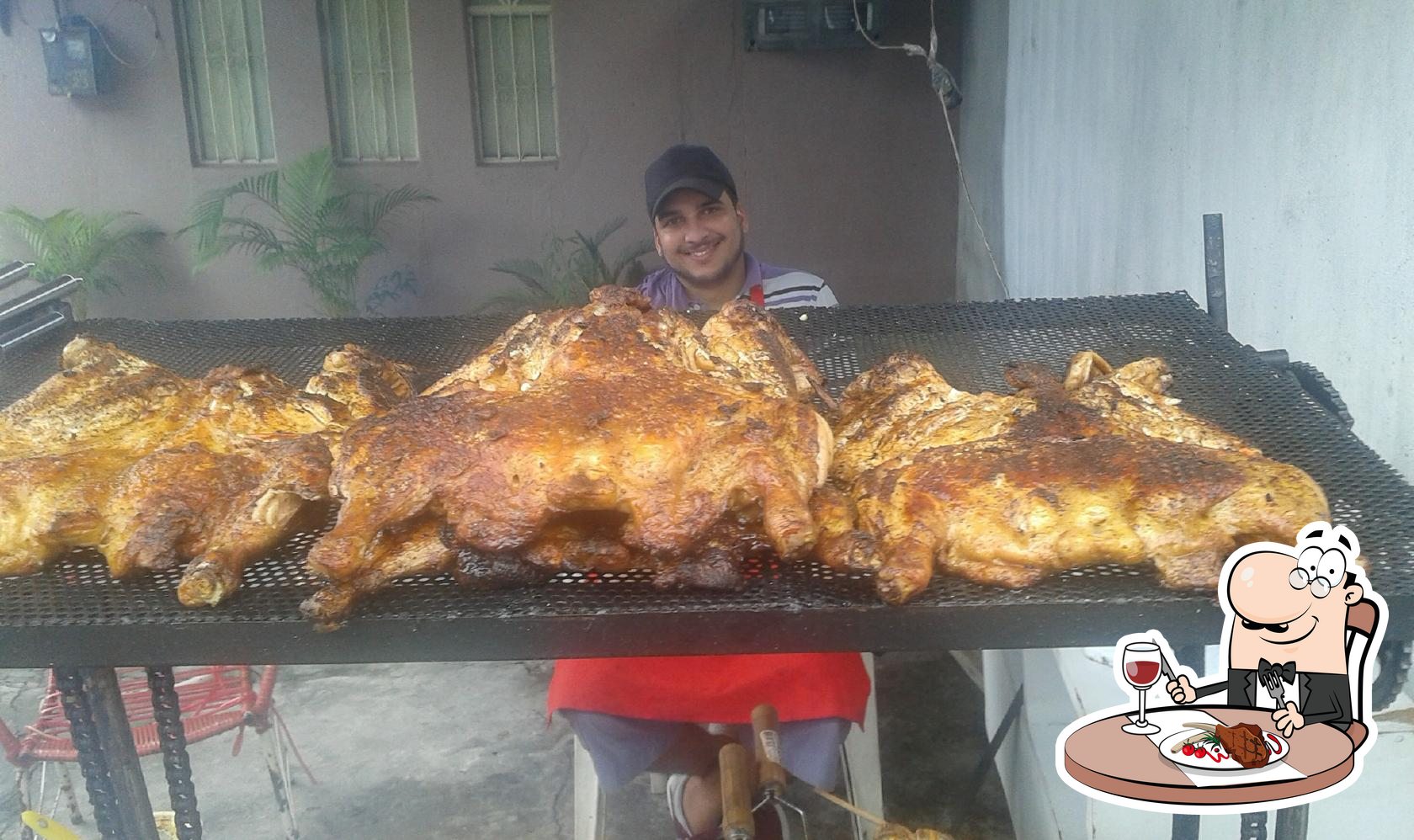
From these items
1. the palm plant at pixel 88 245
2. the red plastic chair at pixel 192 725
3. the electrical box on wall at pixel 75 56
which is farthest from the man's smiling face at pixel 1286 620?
the electrical box on wall at pixel 75 56

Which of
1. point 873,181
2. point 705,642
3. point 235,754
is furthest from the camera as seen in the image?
point 873,181

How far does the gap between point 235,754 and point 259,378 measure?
2804mm

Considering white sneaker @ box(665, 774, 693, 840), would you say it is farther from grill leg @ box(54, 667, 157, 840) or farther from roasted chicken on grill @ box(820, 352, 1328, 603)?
roasted chicken on grill @ box(820, 352, 1328, 603)

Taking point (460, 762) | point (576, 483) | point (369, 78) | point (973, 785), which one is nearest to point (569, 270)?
point (369, 78)

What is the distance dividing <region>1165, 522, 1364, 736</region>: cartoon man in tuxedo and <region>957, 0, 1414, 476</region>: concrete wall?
2.04 ft

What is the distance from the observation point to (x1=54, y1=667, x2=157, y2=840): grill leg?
1.63 meters

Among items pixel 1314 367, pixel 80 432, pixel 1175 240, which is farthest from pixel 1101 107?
pixel 80 432

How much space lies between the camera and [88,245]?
7.06 metres

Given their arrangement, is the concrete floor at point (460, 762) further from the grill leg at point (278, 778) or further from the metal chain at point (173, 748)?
the metal chain at point (173, 748)

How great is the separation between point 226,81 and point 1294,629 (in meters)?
7.80

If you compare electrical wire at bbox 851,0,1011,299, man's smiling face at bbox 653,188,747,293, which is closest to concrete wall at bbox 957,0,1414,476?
man's smiling face at bbox 653,188,747,293

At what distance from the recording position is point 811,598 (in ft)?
4.33

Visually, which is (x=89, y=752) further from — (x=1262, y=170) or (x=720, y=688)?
(x=1262, y=170)

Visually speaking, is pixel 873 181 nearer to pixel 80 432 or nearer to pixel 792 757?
pixel 792 757
